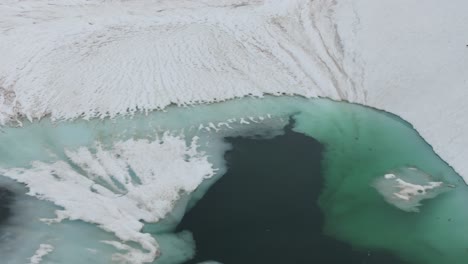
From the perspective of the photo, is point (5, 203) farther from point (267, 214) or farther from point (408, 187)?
point (408, 187)

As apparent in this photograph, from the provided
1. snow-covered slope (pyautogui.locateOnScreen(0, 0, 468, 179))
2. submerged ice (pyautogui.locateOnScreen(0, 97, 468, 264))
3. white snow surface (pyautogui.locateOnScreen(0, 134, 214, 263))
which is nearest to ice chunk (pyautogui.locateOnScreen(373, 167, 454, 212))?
submerged ice (pyautogui.locateOnScreen(0, 97, 468, 264))

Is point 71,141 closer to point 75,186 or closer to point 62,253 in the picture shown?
point 75,186

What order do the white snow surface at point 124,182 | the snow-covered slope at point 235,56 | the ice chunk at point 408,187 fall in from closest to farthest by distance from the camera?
the white snow surface at point 124,182 < the ice chunk at point 408,187 < the snow-covered slope at point 235,56

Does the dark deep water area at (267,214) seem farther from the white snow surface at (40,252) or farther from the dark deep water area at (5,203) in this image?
the dark deep water area at (5,203)

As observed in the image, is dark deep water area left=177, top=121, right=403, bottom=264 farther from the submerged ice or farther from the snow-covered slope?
the snow-covered slope

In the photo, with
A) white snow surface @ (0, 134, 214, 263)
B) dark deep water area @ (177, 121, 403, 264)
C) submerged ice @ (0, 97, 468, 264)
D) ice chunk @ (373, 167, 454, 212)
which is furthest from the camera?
ice chunk @ (373, 167, 454, 212)

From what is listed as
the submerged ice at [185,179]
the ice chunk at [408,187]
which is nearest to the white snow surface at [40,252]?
the submerged ice at [185,179]

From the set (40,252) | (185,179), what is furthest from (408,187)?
(40,252)
